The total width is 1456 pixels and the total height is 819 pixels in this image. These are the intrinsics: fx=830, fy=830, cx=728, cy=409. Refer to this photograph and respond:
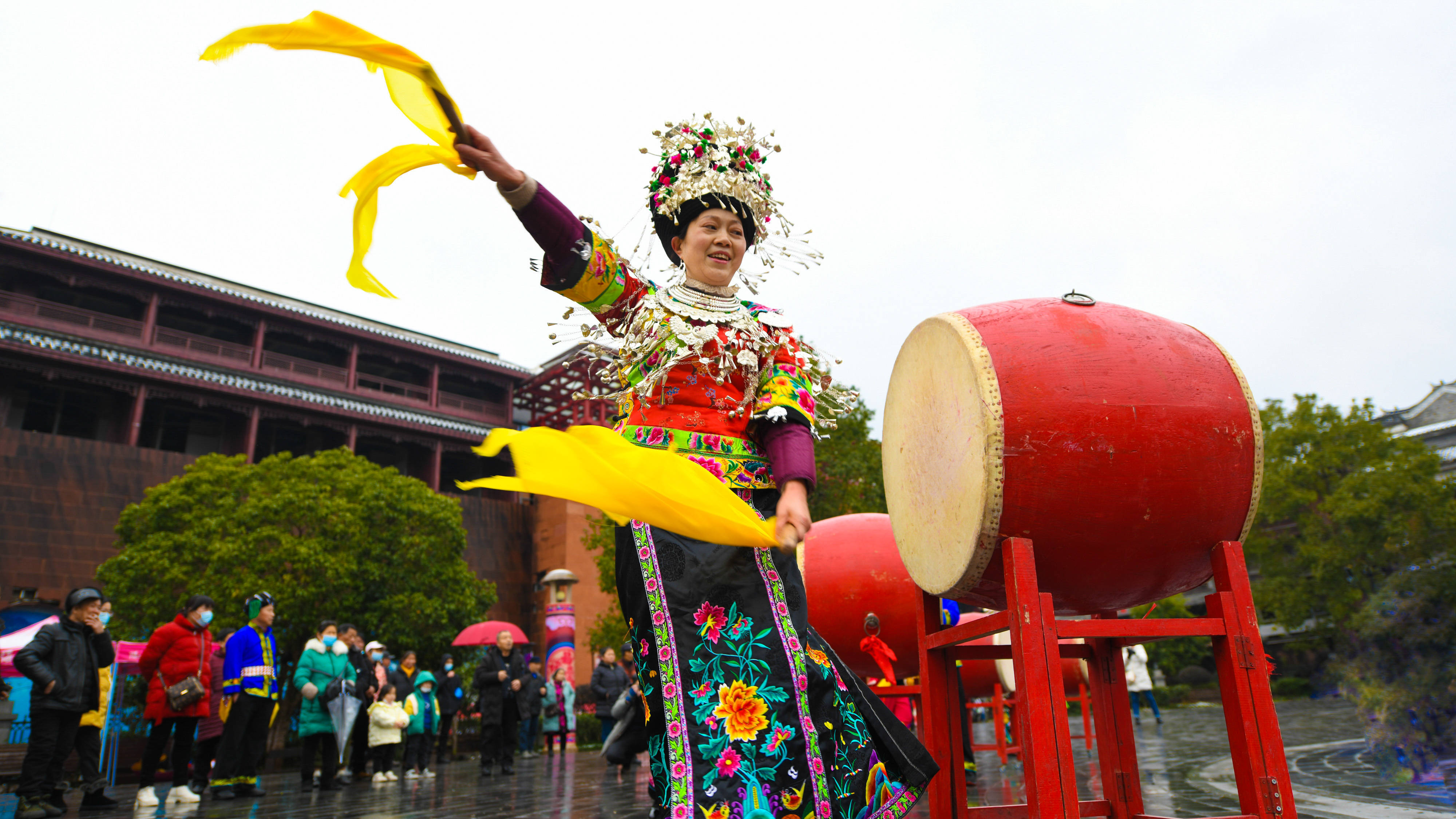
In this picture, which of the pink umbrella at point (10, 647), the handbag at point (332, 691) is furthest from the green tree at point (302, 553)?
the handbag at point (332, 691)

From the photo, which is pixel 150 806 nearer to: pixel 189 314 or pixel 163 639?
pixel 163 639

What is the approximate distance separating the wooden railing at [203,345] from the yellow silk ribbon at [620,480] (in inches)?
1141

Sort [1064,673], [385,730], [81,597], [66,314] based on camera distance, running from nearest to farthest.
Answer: [81,597] < [1064,673] < [385,730] < [66,314]

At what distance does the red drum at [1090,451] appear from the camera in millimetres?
2336

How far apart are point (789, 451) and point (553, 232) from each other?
834mm

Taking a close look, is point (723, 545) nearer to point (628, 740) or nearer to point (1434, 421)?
point (628, 740)

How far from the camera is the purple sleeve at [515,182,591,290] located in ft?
6.99

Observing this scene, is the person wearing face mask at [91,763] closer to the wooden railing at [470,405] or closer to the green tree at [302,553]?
the green tree at [302,553]

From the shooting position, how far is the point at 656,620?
6.59 feet

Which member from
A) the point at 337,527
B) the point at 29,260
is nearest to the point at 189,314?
the point at 29,260

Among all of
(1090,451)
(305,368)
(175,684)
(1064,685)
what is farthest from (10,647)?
(305,368)

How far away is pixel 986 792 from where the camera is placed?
538cm

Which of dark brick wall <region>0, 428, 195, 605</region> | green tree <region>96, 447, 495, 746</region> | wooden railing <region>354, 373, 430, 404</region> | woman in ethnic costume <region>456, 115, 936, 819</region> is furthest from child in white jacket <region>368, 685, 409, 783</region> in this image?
wooden railing <region>354, 373, 430, 404</region>

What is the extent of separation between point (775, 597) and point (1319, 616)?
3164 centimetres
